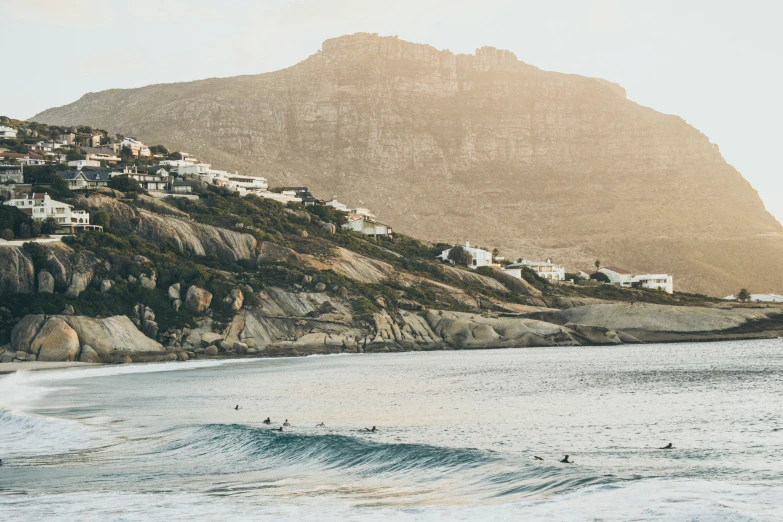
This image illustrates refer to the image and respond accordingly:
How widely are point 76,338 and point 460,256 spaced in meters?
68.8

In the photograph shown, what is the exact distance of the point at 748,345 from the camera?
99562 millimetres

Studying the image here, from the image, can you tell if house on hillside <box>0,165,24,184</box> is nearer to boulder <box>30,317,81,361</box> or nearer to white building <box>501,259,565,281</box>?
boulder <box>30,317,81,361</box>

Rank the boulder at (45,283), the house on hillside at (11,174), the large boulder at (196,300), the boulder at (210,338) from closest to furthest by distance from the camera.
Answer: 1. the boulder at (45,283)
2. the boulder at (210,338)
3. the large boulder at (196,300)
4. the house on hillside at (11,174)

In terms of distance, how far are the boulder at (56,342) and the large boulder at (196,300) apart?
12.8m

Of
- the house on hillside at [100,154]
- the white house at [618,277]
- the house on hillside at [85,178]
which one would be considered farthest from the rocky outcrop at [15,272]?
the white house at [618,277]

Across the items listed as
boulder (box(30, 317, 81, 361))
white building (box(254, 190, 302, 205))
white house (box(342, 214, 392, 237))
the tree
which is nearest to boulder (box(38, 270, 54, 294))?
boulder (box(30, 317, 81, 361))

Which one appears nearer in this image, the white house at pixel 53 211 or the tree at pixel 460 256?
the white house at pixel 53 211

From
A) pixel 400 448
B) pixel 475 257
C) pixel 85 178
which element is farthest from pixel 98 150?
pixel 400 448

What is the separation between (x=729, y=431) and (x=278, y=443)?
16.5 m

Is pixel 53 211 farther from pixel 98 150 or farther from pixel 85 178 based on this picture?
pixel 98 150

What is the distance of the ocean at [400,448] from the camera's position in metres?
22.6

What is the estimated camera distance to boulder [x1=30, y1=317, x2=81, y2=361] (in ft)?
259

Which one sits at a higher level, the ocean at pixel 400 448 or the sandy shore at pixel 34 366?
the ocean at pixel 400 448

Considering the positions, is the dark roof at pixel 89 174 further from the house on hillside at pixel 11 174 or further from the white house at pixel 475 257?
the white house at pixel 475 257
